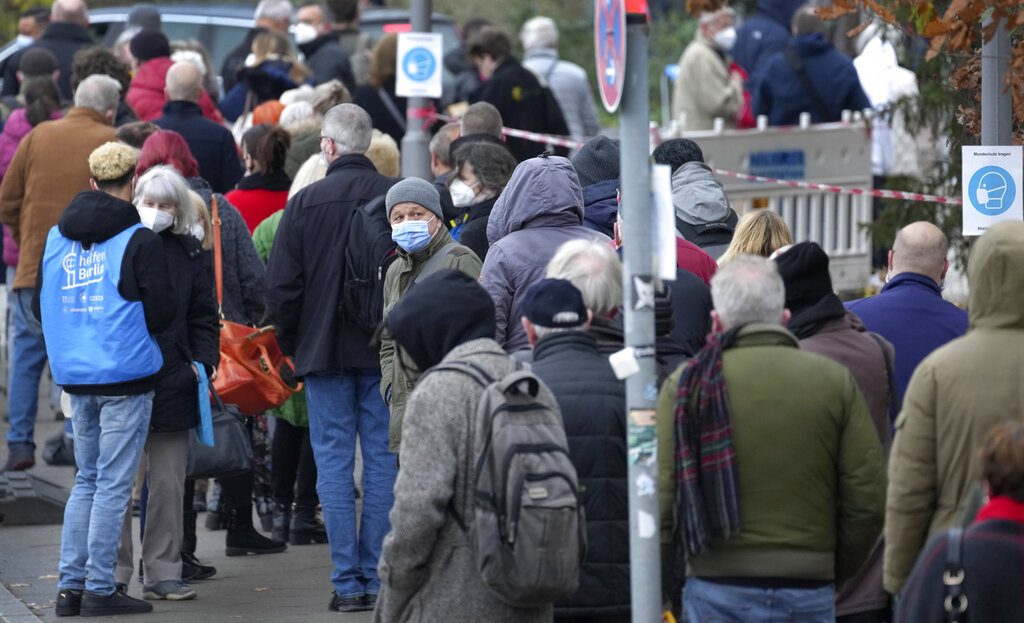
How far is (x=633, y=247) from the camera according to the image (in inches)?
178

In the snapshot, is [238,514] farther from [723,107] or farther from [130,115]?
[723,107]

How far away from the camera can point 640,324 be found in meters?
4.55

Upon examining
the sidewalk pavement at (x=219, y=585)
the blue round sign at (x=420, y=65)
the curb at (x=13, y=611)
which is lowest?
the sidewalk pavement at (x=219, y=585)

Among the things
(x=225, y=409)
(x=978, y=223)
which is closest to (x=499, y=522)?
(x=978, y=223)

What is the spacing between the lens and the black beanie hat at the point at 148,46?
12.4 metres

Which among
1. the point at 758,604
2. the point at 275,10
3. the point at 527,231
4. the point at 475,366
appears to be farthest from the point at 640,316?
the point at 275,10

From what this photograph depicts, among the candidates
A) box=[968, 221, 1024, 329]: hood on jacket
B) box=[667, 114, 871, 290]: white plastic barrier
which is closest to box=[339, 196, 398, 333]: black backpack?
box=[968, 221, 1024, 329]: hood on jacket

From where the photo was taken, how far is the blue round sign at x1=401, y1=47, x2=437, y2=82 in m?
11.8

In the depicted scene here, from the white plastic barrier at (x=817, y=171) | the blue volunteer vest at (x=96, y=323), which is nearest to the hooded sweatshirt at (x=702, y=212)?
the blue volunteer vest at (x=96, y=323)

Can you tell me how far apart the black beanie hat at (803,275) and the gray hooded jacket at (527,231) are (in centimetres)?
126

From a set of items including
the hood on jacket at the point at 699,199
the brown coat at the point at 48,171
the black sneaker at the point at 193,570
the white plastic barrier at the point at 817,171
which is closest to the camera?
the hood on jacket at the point at 699,199

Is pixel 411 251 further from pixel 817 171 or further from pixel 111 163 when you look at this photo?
pixel 817 171

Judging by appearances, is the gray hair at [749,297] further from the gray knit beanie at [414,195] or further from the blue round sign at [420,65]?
the blue round sign at [420,65]

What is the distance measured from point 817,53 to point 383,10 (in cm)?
860
